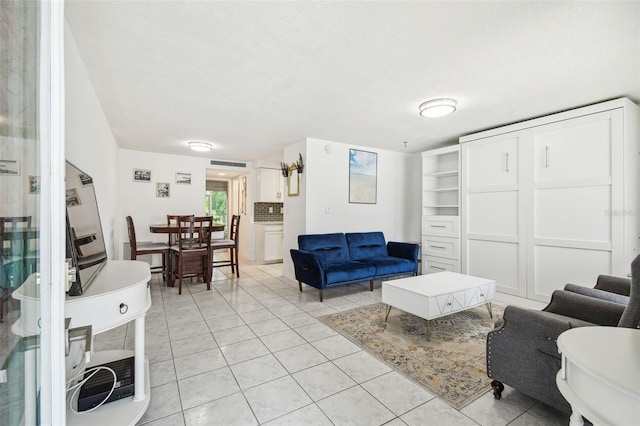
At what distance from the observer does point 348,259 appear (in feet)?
14.7

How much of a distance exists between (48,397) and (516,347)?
2279 millimetres

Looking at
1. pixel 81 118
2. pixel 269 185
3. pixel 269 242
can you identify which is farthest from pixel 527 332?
pixel 269 185

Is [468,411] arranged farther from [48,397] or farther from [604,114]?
[604,114]

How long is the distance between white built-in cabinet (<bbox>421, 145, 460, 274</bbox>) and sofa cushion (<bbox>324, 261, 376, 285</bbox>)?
140 cm

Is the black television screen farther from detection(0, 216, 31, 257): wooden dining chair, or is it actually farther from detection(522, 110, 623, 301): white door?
detection(522, 110, 623, 301): white door

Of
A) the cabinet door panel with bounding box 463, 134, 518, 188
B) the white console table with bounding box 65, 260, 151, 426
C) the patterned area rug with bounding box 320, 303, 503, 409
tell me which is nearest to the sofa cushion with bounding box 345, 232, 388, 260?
the patterned area rug with bounding box 320, 303, 503, 409

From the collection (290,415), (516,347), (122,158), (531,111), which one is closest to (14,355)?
(290,415)

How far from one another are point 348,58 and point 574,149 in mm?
3037

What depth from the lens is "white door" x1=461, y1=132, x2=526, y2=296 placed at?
3760 millimetres

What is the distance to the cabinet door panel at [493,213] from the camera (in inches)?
150

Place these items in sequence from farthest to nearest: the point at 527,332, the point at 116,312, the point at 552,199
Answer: the point at 552,199, the point at 527,332, the point at 116,312

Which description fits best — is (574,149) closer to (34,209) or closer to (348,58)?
(348,58)

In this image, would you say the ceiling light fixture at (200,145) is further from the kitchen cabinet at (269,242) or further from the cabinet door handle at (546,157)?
the cabinet door handle at (546,157)

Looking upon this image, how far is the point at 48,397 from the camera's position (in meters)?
0.93
